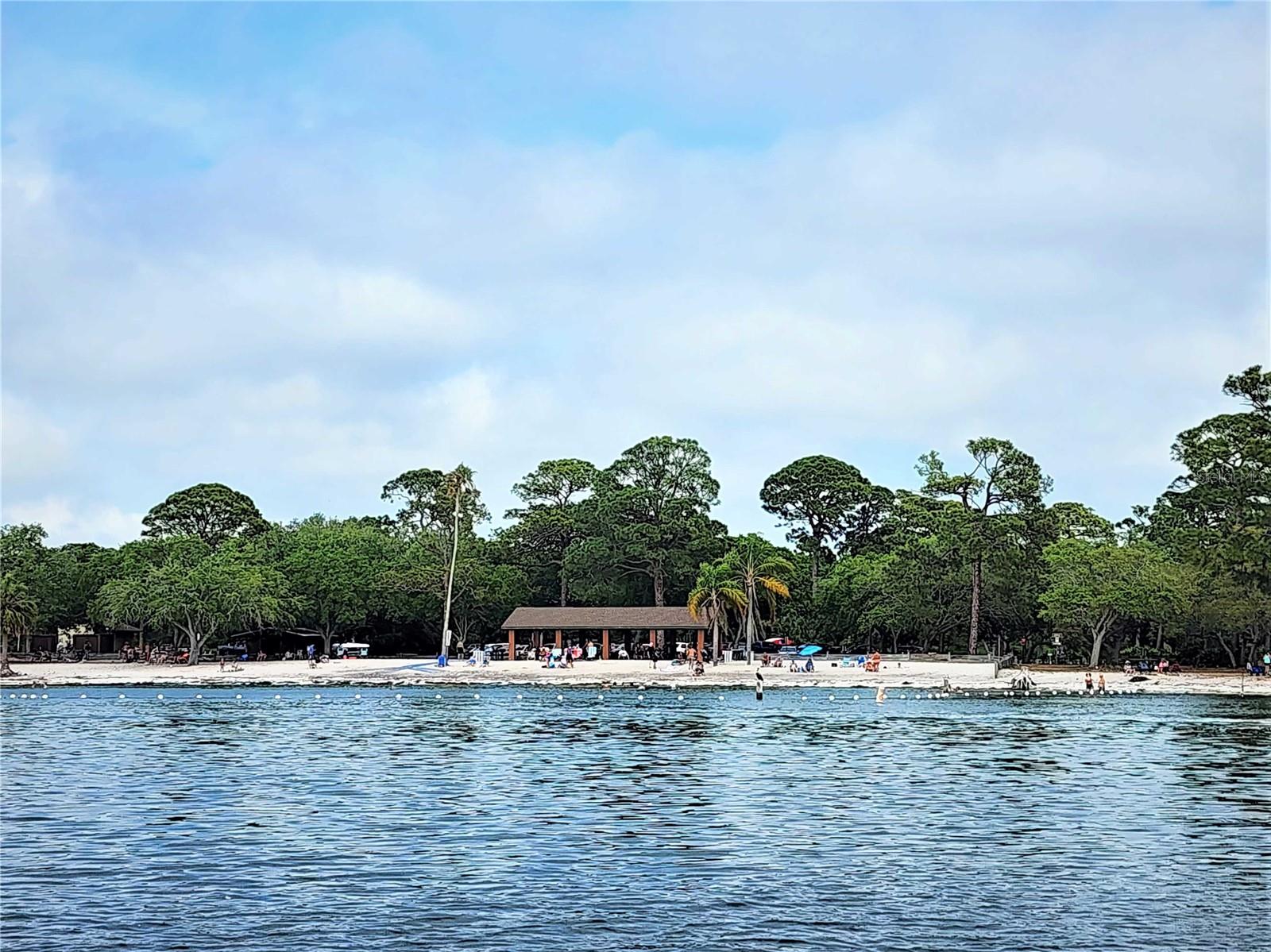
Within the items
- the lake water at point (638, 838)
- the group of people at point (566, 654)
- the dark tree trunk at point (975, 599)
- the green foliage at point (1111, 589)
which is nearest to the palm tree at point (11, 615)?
the group of people at point (566, 654)

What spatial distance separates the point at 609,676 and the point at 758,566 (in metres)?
24.0

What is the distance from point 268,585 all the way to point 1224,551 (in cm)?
5959

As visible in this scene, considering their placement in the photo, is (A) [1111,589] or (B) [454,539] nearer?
(A) [1111,589]

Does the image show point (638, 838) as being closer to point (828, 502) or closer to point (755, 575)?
point (755, 575)

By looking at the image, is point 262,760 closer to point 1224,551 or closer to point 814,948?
point 814,948

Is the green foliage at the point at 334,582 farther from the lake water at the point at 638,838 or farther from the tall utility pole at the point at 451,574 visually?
the lake water at the point at 638,838

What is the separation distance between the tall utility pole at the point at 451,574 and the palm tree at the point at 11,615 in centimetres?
2661

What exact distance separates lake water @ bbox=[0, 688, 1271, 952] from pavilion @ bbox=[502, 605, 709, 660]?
139 ft

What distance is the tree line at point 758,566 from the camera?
253ft

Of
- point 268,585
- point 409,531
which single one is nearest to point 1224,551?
point 268,585

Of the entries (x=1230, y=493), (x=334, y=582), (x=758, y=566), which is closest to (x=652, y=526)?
(x=758, y=566)

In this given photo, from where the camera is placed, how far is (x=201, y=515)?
411 ft

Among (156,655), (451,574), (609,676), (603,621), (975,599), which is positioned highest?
(451,574)

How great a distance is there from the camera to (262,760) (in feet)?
124
